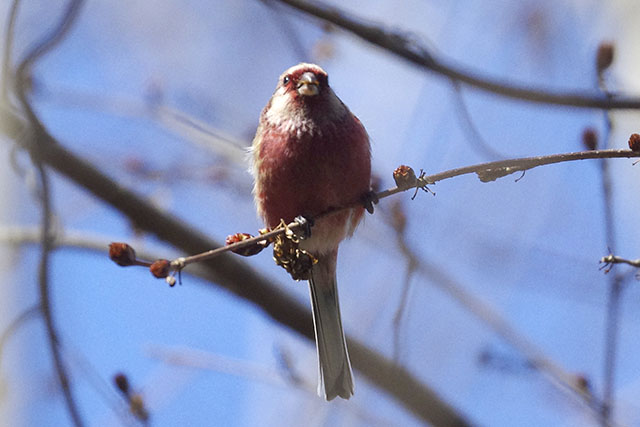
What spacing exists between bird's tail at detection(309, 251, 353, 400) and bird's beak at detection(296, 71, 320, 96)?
0.87m

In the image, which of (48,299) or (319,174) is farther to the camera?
(319,174)

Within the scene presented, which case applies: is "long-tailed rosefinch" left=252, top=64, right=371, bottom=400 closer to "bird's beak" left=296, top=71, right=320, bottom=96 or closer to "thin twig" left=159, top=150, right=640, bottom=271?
"bird's beak" left=296, top=71, right=320, bottom=96

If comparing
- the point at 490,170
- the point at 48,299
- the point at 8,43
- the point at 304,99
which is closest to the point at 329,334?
the point at 304,99

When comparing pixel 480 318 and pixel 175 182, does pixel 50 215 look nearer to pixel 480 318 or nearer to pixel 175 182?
pixel 175 182

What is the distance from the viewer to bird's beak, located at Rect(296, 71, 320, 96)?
3697mm

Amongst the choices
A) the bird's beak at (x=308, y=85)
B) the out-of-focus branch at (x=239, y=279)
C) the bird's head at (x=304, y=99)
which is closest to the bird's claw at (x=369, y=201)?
the bird's head at (x=304, y=99)

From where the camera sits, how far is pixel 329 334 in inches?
153

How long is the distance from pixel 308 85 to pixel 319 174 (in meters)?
0.58

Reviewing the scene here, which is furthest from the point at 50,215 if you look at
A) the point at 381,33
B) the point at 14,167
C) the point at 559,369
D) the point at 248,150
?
the point at 559,369

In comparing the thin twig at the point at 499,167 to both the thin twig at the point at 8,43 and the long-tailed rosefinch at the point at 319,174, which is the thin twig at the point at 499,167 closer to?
the long-tailed rosefinch at the point at 319,174

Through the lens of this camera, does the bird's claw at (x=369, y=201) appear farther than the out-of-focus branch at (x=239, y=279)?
No

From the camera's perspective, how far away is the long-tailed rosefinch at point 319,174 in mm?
3414

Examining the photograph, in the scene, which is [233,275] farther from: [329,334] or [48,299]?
[48,299]

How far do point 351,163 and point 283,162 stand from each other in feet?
1.07
